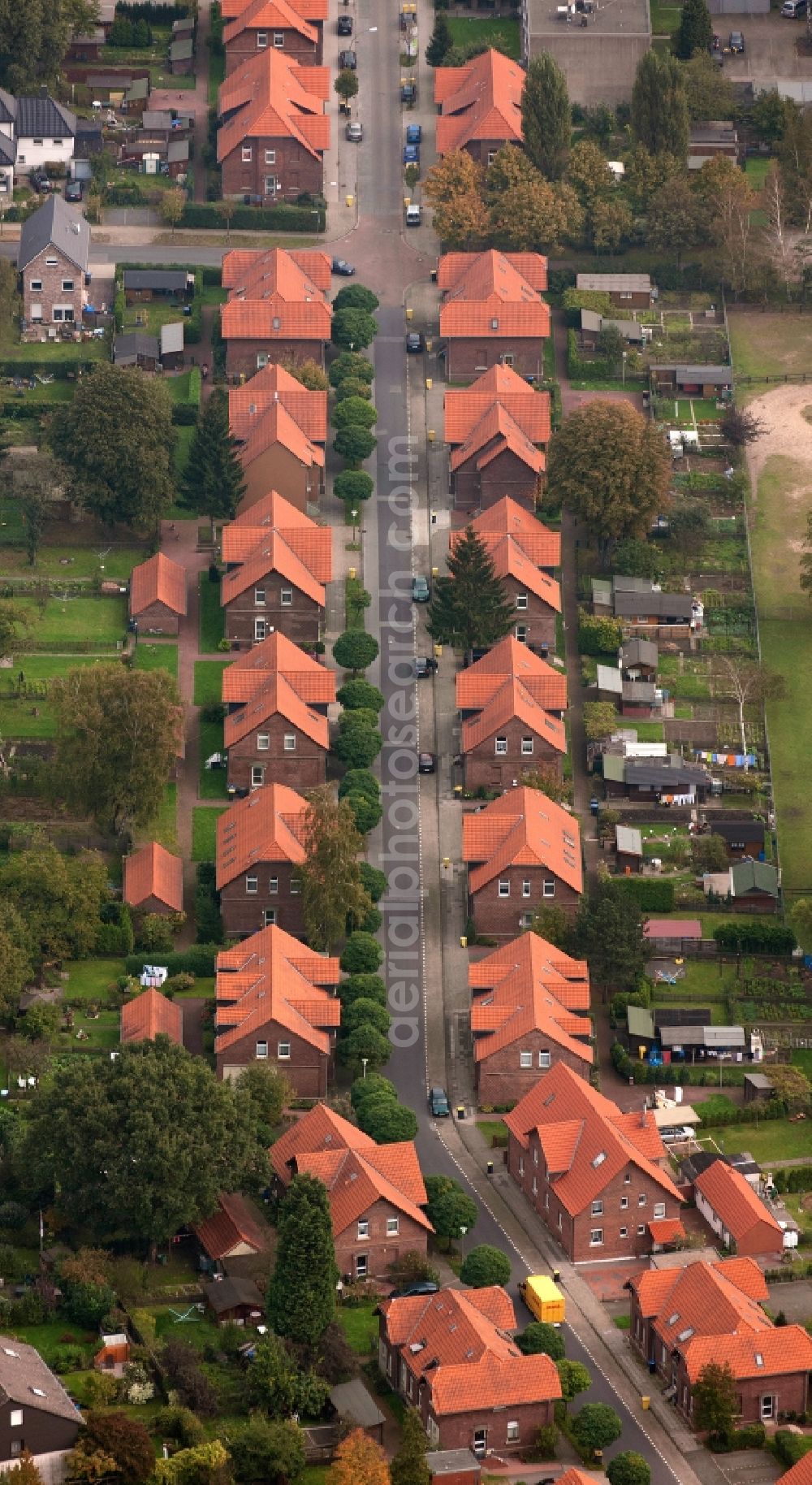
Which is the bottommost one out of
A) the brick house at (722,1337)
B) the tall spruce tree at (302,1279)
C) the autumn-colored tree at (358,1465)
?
the autumn-colored tree at (358,1465)

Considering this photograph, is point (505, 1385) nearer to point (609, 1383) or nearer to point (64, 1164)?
point (609, 1383)

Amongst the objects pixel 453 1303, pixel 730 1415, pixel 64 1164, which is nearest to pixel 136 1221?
pixel 64 1164

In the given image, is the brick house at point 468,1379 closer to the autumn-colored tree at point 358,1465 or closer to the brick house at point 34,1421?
the autumn-colored tree at point 358,1465

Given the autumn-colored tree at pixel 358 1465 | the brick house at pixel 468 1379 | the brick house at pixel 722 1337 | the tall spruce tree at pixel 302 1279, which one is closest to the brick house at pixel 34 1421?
the autumn-colored tree at pixel 358 1465

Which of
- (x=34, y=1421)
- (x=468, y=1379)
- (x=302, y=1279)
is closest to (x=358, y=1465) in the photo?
(x=468, y=1379)

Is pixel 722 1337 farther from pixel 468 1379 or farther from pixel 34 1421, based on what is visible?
pixel 34 1421

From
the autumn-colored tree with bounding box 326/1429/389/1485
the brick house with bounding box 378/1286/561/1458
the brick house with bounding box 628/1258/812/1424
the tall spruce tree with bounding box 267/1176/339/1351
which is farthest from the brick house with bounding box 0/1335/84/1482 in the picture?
the brick house with bounding box 628/1258/812/1424
